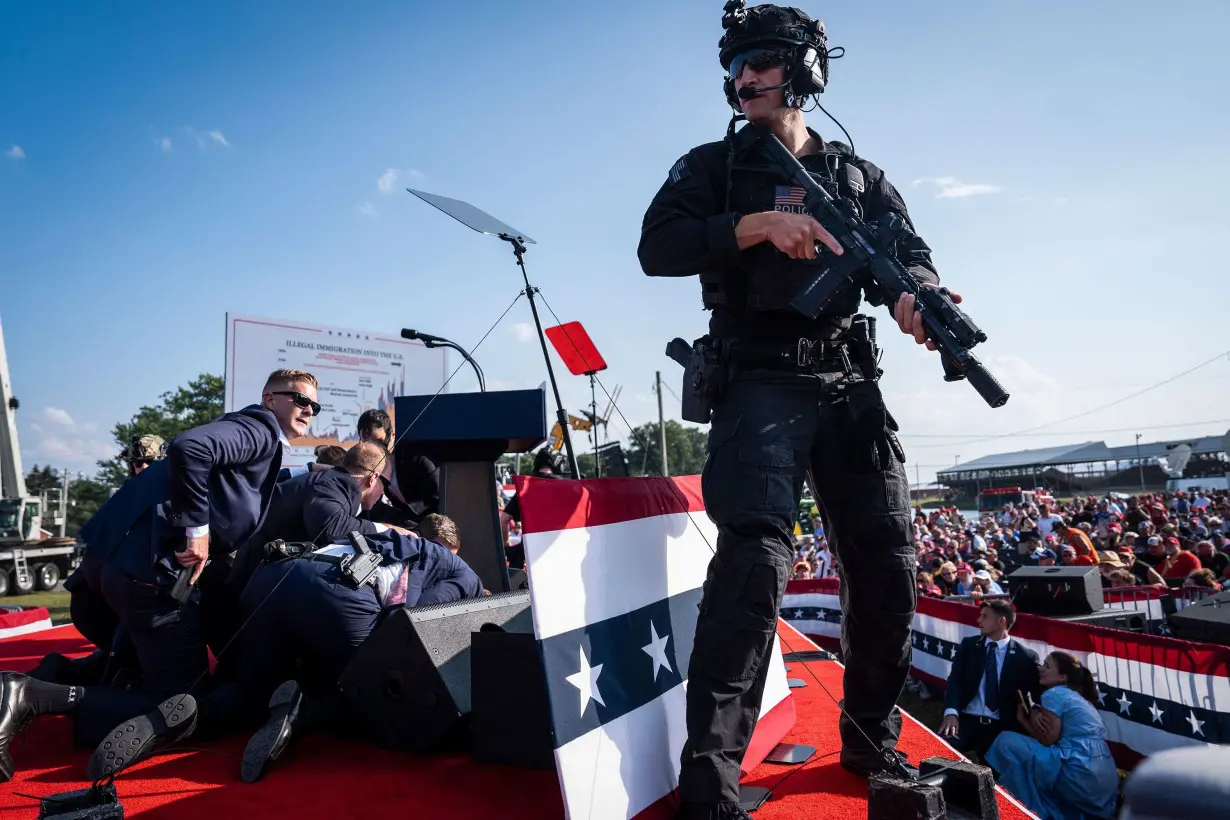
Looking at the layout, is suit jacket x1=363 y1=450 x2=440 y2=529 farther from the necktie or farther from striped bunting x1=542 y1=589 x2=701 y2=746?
the necktie

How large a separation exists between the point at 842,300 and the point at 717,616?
1.03m

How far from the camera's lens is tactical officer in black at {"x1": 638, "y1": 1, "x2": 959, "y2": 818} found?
2057 mm

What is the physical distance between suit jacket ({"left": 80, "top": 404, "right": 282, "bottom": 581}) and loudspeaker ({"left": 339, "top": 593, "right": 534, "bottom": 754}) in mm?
868

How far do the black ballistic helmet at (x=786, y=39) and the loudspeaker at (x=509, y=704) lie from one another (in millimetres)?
1956

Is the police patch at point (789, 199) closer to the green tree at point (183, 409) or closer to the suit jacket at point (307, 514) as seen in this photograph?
the suit jacket at point (307, 514)

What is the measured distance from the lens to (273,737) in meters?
2.52

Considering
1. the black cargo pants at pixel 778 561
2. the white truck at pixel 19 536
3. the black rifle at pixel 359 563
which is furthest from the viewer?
the white truck at pixel 19 536

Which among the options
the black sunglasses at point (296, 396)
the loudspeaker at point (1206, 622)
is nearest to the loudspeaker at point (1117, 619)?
the loudspeaker at point (1206, 622)

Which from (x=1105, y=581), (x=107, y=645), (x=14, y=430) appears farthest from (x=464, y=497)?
(x=14, y=430)

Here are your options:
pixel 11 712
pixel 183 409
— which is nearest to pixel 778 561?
pixel 11 712

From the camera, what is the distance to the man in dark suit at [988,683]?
18.8ft

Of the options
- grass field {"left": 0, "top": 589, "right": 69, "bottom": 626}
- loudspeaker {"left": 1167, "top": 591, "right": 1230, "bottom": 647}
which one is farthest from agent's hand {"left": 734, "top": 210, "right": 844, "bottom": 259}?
grass field {"left": 0, "top": 589, "right": 69, "bottom": 626}

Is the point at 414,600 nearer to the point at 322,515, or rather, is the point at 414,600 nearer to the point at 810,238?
the point at 322,515

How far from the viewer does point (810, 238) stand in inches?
85.3
